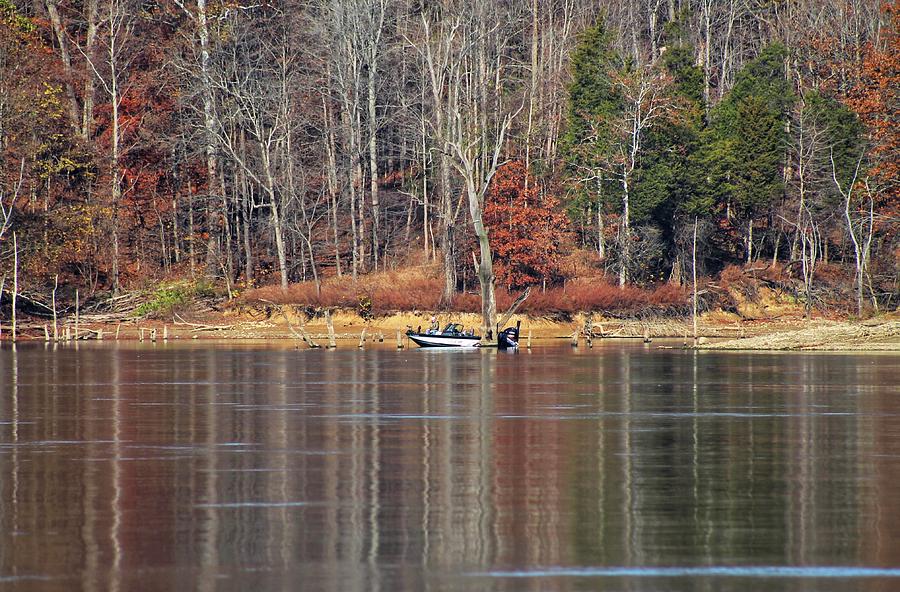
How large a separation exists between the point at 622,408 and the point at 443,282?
48.0m

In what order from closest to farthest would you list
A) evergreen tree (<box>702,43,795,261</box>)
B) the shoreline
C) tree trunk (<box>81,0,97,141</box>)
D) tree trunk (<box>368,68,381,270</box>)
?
1. the shoreline
2. evergreen tree (<box>702,43,795,261</box>)
3. tree trunk (<box>368,68,381,270</box>)
4. tree trunk (<box>81,0,97,141</box>)

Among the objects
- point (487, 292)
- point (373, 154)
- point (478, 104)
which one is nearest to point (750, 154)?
point (478, 104)

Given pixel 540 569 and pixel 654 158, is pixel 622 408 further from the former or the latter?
pixel 654 158

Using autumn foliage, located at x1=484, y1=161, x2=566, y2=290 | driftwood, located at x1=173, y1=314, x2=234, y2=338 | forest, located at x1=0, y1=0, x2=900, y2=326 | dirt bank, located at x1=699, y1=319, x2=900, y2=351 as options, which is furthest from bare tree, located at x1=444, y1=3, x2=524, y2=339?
driftwood, located at x1=173, y1=314, x2=234, y2=338

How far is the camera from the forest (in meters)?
Result: 79.8

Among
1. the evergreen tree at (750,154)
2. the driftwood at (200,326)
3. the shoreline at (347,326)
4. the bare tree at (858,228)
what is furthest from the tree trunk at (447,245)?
the bare tree at (858,228)

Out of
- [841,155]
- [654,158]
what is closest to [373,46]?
[654,158]

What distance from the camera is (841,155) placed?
82562mm

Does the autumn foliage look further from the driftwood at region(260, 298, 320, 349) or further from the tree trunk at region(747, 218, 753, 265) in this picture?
the driftwood at region(260, 298, 320, 349)

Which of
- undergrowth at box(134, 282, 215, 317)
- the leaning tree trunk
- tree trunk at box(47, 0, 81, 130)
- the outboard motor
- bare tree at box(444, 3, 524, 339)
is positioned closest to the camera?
the outboard motor

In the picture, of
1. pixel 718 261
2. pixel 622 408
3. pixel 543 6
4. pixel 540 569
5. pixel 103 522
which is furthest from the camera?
pixel 543 6

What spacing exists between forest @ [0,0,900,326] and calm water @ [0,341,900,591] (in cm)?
4055

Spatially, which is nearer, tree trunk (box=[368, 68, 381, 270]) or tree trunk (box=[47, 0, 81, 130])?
tree trunk (box=[368, 68, 381, 270])

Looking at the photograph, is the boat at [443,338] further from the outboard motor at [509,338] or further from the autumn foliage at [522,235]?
the autumn foliage at [522,235]
